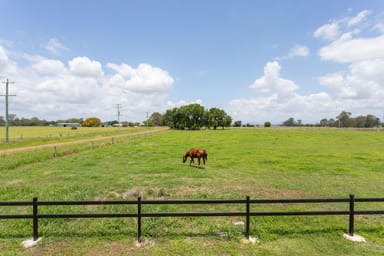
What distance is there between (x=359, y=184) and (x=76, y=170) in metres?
17.5

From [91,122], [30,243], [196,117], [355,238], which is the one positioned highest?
[196,117]

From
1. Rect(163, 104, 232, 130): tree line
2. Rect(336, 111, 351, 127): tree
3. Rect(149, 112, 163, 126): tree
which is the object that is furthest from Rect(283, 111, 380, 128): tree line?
Rect(149, 112, 163, 126): tree

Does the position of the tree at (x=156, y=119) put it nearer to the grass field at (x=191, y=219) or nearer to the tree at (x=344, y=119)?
the tree at (x=344, y=119)

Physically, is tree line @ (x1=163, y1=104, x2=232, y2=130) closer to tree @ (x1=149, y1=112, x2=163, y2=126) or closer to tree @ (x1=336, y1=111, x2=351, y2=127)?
tree @ (x1=149, y1=112, x2=163, y2=126)

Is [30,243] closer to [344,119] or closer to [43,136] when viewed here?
[43,136]

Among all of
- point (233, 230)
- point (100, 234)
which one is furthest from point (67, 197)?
point (233, 230)

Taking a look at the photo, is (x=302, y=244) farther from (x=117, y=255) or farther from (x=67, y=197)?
(x=67, y=197)

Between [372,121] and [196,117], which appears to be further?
[372,121]

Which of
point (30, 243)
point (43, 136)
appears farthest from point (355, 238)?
point (43, 136)

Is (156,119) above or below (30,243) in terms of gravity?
above

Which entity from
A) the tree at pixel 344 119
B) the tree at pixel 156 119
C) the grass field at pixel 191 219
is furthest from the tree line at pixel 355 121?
the grass field at pixel 191 219

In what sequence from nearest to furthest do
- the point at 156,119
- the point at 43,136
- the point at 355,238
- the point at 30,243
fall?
the point at 30,243, the point at 355,238, the point at 43,136, the point at 156,119

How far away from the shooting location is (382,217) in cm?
681

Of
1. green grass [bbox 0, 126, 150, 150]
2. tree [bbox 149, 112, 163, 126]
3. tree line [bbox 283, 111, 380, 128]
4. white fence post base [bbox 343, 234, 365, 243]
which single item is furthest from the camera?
tree [bbox 149, 112, 163, 126]
